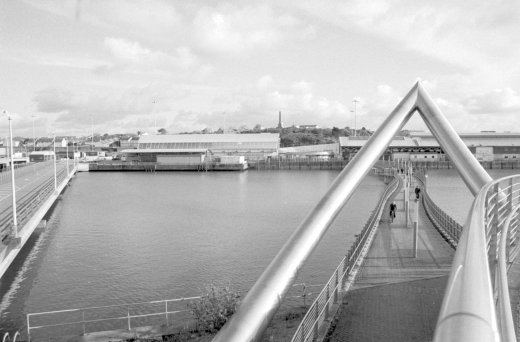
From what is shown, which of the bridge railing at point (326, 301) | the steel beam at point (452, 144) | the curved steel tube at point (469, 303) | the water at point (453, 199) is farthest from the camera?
the water at point (453, 199)

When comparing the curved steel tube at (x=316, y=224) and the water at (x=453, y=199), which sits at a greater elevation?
the curved steel tube at (x=316, y=224)

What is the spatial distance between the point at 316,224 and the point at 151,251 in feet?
61.8

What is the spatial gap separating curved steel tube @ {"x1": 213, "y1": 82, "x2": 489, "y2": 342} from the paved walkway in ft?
11.2

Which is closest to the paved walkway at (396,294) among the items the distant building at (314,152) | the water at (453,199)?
the water at (453,199)

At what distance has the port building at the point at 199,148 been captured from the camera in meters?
110

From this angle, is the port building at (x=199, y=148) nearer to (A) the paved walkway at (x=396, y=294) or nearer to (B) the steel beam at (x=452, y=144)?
(A) the paved walkway at (x=396, y=294)

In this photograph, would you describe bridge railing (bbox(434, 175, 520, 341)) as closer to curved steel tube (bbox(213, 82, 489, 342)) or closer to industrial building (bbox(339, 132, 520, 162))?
curved steel tube (bbox(213, 82, 489, 342))

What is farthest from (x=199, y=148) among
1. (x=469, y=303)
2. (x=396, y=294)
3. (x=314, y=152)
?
(x=469, y=303)

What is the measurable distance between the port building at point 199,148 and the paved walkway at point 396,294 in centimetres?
9299

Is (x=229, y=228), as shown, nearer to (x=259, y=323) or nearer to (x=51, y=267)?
(x=51, y=267)

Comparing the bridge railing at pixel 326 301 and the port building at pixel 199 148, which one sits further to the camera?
the port building at pixel 199 148

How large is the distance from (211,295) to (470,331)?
11261 mm

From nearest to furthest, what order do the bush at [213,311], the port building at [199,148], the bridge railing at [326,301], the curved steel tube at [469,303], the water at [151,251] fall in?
1. the curved steel tube at [469,303]
2. the bridge railing at [326,301]
3. the bush at [213,311]
4. the water at [151,251]
5. the port building at [199,148]

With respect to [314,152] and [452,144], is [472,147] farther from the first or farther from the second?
[452,144]
